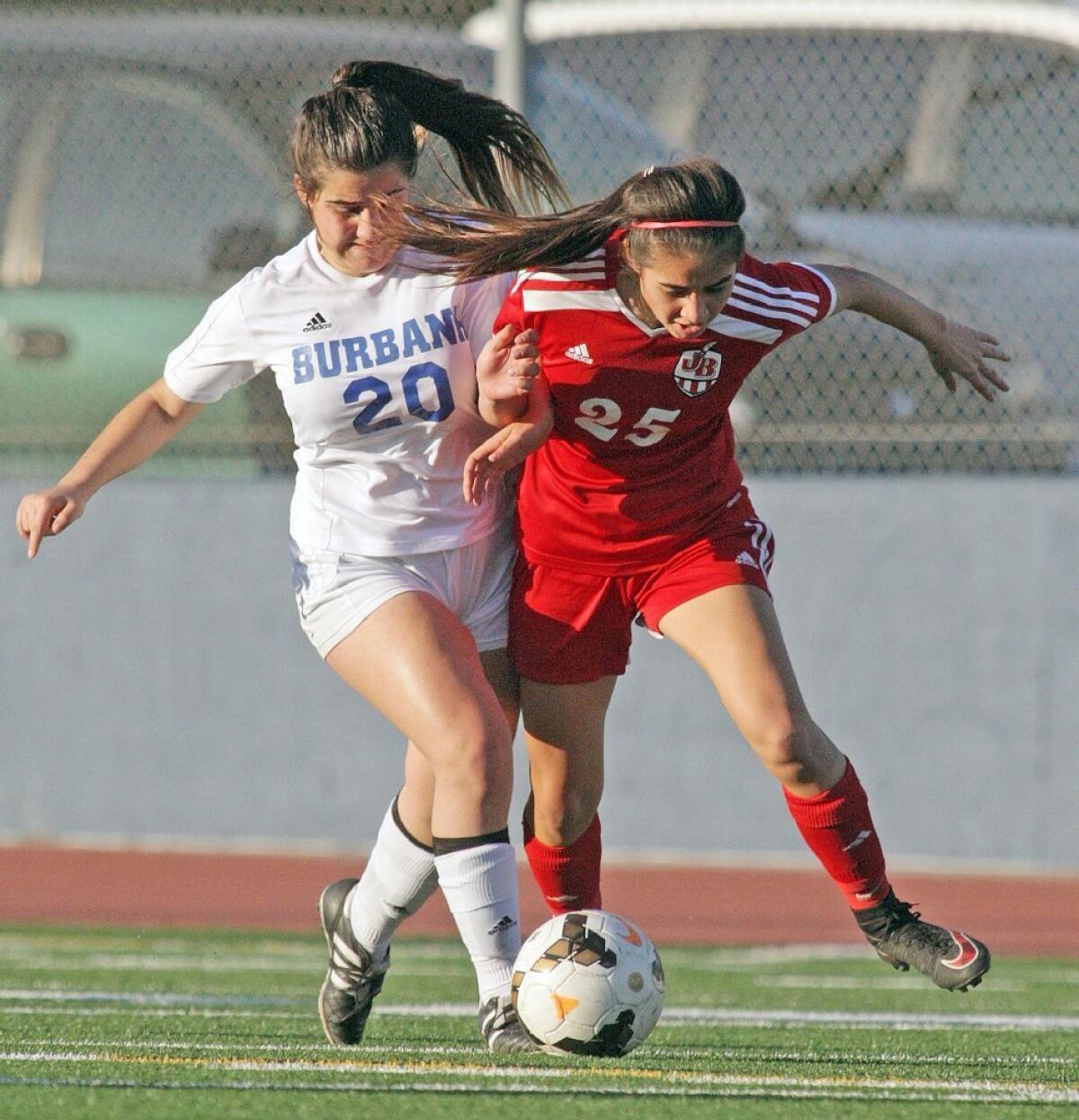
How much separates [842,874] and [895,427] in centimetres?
425

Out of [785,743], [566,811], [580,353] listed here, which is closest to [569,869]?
[566,811]

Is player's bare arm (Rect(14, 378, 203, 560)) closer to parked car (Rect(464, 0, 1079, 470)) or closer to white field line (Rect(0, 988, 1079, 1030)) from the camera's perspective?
white field line (Rect(0, 988, 1079, 1030))

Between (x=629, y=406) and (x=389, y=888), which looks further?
(x=389, y=888)

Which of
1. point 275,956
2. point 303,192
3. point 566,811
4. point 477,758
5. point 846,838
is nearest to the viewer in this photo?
point 477,758

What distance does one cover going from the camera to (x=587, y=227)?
14.3ft

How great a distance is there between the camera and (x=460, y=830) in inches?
170

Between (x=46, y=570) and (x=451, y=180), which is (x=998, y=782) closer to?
(x=46, y=570)

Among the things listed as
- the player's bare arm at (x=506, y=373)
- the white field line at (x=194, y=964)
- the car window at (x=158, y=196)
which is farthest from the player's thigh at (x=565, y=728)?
the car window at (x=158, y=196)

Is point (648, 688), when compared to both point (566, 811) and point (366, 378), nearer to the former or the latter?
point (566, 811)

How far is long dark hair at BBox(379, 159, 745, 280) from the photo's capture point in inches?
167

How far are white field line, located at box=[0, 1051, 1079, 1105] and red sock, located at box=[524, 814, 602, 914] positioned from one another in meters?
0.89

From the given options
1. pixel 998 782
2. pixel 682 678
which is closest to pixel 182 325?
pixel 682 678

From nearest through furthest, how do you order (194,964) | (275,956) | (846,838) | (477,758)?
(477,758), (846,838), (194,964), (275,956)

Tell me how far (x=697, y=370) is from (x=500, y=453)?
482 mm
